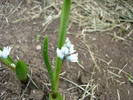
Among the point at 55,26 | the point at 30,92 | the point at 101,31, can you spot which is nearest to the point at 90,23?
the point at 101,31

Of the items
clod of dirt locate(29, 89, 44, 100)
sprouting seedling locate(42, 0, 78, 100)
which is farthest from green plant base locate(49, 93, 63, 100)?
clod of dirt locate(29, 89, 44, 100)

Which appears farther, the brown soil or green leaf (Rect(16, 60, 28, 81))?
the brown soil

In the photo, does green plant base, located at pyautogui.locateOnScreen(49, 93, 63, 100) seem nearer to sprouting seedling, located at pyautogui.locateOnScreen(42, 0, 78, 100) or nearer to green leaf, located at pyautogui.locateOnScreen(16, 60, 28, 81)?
sprouting seedling, located at pyautogui.locateOnScreen(42, 0, 78, 100)

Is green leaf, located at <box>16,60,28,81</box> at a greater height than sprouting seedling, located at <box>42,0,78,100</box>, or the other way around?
sprouting seedling, located at <box>42,0,78,100</box>

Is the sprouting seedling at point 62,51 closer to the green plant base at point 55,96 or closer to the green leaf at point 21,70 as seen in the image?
the green plant base at point 55,96

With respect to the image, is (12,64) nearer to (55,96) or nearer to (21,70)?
(21,70)

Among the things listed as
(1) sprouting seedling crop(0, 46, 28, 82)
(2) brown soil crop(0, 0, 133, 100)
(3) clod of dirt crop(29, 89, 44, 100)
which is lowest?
(3) clod of dirt crop(29, 89, 44, 100)

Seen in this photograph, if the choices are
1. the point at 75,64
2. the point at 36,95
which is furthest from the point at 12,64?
the point at 75,64
